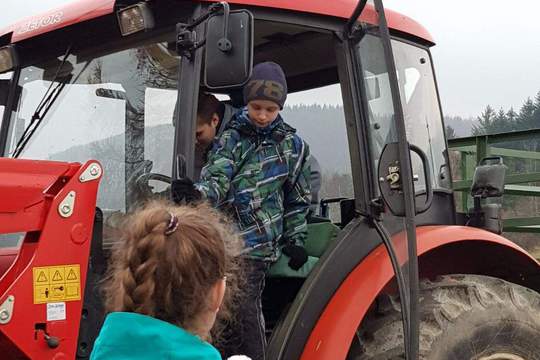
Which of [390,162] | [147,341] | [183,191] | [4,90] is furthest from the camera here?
[4,90]

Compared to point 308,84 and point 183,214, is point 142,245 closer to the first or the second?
point 183,214

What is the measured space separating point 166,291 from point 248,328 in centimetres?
119

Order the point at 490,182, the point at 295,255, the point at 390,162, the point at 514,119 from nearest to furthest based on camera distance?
the point at 390,162
the point at 295,255
the point at 490,182
the point at 514,119

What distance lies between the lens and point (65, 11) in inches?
126

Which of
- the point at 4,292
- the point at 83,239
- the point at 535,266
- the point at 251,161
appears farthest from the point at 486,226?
the point at 4,292

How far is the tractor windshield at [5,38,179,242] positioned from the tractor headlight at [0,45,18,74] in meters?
0.15

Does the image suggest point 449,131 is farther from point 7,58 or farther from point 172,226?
point 172,226

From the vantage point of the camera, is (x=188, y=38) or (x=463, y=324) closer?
(x=188, y=38)

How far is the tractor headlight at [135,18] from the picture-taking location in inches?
110

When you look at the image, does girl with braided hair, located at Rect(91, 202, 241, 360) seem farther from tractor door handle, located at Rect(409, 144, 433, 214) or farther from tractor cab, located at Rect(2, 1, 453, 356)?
tractor door handle, located at Rect(409, 144, 433, 214)

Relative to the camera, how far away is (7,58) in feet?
11.5

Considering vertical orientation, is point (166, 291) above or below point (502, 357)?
above

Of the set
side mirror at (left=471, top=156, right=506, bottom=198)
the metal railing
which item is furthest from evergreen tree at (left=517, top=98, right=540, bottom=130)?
side mirror at (left=471, top=156, right=506, bottom=198)

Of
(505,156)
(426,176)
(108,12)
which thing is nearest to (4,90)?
(108,12)
